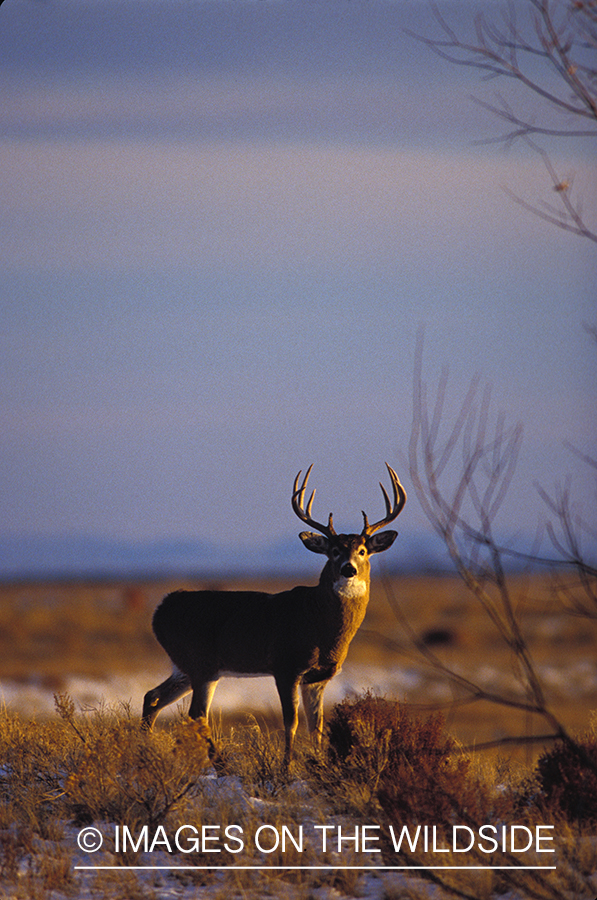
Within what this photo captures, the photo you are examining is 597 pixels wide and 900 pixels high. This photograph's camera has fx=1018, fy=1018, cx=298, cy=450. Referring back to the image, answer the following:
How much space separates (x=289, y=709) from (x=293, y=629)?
26.0 inches

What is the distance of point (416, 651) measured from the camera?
25.4m

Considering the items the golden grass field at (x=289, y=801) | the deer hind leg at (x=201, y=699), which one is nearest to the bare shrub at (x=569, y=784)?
the golden grass field at (x=289, y=801)

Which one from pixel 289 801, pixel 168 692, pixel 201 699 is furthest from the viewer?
pixel 168 692

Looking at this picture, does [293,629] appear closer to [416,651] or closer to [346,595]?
[346,595]

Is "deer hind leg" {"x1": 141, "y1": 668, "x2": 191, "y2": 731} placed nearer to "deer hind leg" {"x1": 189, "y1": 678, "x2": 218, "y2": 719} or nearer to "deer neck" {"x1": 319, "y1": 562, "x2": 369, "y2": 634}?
"deer hind leg" {"x1": 189, "y1": 678, "x2": 218, "y2": 719}

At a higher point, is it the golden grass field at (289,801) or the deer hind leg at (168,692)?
the deer hind leg at (168,692)

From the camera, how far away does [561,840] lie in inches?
268

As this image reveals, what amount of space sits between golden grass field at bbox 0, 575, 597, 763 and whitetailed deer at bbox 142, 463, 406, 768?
10032 mm

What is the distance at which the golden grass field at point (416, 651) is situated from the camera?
98.6 feet

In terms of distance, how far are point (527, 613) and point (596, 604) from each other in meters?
55.6

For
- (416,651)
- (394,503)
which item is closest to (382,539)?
(394,503)

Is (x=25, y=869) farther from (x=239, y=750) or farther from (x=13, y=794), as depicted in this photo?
(x=239, y=750)

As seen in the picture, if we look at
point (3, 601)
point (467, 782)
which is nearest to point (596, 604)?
point (467, 782)

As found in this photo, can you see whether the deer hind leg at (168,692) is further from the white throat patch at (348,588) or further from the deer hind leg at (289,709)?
the white throat patch at (348,588)
